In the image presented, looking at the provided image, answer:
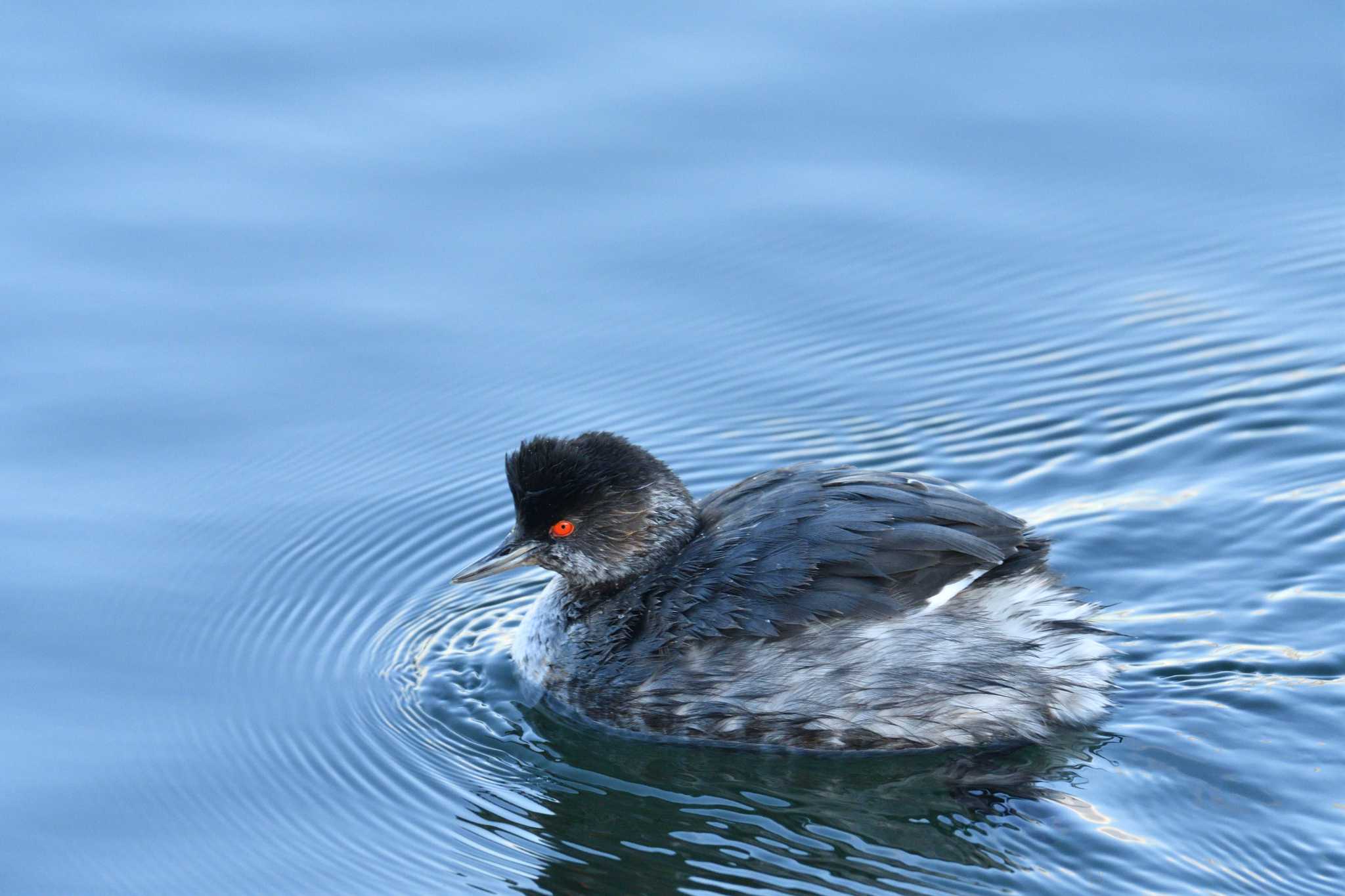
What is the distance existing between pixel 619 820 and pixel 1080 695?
77.3 inches

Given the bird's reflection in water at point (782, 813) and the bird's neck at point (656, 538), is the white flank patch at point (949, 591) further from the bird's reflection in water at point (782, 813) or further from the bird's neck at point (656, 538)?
the bird's neck at point (656, 538)

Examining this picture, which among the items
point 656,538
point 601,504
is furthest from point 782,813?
point 601,504

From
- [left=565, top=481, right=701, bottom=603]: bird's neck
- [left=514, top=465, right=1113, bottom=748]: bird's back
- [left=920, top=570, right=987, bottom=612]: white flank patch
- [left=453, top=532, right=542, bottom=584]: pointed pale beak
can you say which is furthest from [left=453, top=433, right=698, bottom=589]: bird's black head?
[left=920, top=570, right=987, bottom=612]: white flank patch

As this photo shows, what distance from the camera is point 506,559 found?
919cm

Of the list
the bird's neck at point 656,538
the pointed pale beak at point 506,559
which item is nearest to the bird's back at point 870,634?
the bird's neck at point 656,538

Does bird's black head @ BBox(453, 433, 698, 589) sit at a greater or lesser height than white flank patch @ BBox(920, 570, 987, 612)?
greater

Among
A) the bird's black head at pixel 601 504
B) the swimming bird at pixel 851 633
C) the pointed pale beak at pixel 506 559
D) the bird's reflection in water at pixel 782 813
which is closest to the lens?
the bird's reflection in water at pixel 782 813

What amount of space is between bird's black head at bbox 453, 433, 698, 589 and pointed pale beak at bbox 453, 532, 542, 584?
0.36 feet

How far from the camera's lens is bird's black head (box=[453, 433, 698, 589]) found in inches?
352

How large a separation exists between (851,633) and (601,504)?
1.37 metres

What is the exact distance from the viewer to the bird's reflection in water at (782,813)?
7488mm

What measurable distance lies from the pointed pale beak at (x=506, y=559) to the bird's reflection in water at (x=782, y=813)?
36.2 inches

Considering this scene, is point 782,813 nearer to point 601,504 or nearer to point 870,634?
point 870,634

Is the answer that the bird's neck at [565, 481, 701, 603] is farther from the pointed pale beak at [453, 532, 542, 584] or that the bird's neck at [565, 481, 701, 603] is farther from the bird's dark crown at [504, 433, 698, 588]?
the pointed pale beak at [453, 532, 542, 584]
